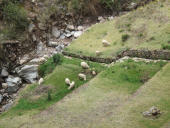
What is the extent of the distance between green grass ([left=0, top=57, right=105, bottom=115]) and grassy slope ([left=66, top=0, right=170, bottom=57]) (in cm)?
312

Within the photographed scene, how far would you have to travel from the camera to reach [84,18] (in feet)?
146

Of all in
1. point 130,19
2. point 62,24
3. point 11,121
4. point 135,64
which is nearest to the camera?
point 11,121

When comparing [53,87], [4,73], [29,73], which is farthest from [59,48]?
[53,87]

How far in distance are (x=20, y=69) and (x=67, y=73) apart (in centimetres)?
663

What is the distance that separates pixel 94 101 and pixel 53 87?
5535 millimetres

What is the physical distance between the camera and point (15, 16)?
37.3m

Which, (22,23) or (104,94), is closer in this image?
(104,94)

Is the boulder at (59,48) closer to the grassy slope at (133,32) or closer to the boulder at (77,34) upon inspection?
the grassy slope at (133,32)

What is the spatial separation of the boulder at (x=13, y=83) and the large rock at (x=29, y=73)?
0.75 m

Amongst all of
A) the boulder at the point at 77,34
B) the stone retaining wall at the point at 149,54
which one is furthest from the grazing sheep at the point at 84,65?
the boulder at the point at 77,34

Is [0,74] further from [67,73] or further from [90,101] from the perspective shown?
[90,101]

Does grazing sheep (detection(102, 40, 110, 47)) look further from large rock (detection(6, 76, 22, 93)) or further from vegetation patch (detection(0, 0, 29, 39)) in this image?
vegetation patch (detection(0, 0, 29, 39))

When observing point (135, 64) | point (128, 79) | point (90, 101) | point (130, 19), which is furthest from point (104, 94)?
point (130, 19)

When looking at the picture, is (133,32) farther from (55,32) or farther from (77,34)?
(55,32)
